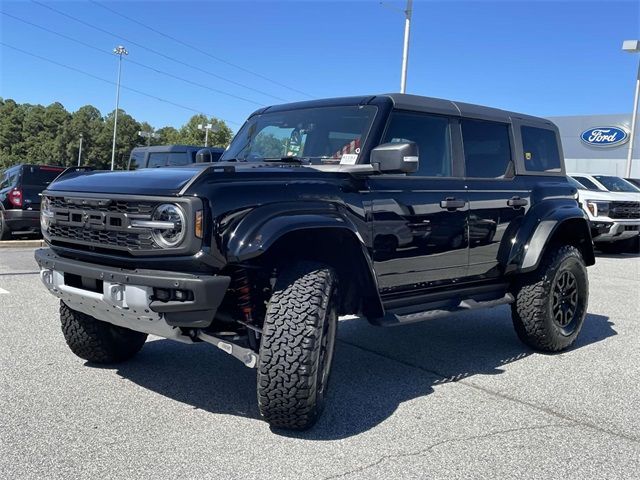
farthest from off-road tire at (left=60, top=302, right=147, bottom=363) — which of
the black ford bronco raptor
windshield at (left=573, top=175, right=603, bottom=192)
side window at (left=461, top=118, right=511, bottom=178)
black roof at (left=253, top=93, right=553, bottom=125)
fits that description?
windshield at (left=573, top=175, right=603, bottom=192)

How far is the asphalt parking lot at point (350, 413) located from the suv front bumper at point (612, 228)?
8595mm

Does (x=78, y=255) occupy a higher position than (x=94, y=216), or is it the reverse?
(x=94, y=216)

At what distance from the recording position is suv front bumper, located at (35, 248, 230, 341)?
3.07m

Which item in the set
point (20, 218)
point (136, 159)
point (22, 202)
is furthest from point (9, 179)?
point (136, 159)

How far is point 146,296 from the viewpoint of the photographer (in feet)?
10.3

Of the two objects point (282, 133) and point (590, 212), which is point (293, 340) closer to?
point (282, 133)

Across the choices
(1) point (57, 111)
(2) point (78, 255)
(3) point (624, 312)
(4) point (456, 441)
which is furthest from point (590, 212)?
(1) point (57, 111)

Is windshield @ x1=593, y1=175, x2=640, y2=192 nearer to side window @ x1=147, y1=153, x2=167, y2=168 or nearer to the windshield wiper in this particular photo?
side window @ x1=147, y1=153, x2=167, y2=168

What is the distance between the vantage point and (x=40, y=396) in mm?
3809

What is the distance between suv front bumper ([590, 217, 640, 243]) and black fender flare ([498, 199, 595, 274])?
900 centimetres

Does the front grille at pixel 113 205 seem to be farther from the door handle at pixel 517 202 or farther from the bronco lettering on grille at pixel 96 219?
→ the door handle at pixel 517 202

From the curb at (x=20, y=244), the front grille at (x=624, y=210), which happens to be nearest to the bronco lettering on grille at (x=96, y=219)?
the curb at (x=20, y=244)

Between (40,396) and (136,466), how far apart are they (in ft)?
4.04

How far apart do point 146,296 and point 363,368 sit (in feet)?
6.99
